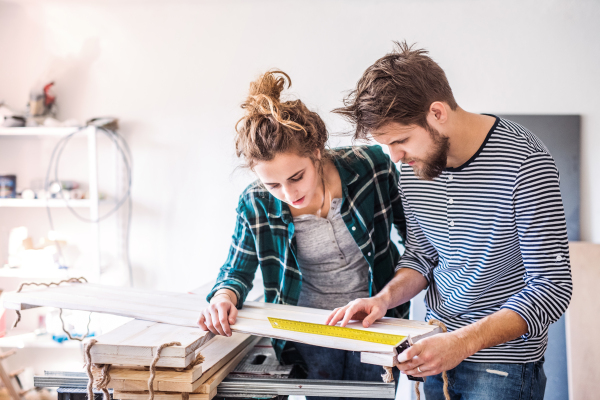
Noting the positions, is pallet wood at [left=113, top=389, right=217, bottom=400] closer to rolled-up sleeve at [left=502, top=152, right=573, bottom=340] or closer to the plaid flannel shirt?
the plaid flannel shirt

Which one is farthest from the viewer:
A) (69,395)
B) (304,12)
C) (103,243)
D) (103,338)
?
(103,243)

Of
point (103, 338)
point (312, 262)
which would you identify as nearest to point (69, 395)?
point (103, 338)

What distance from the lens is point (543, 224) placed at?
1.00 m

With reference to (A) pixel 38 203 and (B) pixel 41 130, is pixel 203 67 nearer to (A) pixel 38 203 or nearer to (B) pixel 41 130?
(B) pixel 41 130

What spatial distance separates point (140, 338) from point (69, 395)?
301mm

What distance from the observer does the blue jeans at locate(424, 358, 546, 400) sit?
115 cm

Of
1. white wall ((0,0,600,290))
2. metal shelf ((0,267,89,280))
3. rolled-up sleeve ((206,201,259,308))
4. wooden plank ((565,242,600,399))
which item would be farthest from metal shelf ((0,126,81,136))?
wooden plank ((565,242,600,399))

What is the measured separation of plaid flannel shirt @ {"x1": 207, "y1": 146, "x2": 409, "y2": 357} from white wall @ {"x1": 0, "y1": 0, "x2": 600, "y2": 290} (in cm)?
156

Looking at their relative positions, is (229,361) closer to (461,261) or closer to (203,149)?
(461,261)

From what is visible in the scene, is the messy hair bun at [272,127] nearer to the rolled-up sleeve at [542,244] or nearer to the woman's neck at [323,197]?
the woman's neck at [323,197]

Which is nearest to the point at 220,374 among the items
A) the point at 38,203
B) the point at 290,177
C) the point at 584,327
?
the point at 290,177

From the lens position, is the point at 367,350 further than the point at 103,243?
No

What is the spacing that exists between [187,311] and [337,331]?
0.46 meters

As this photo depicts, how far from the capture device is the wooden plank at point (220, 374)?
1.13 meters
